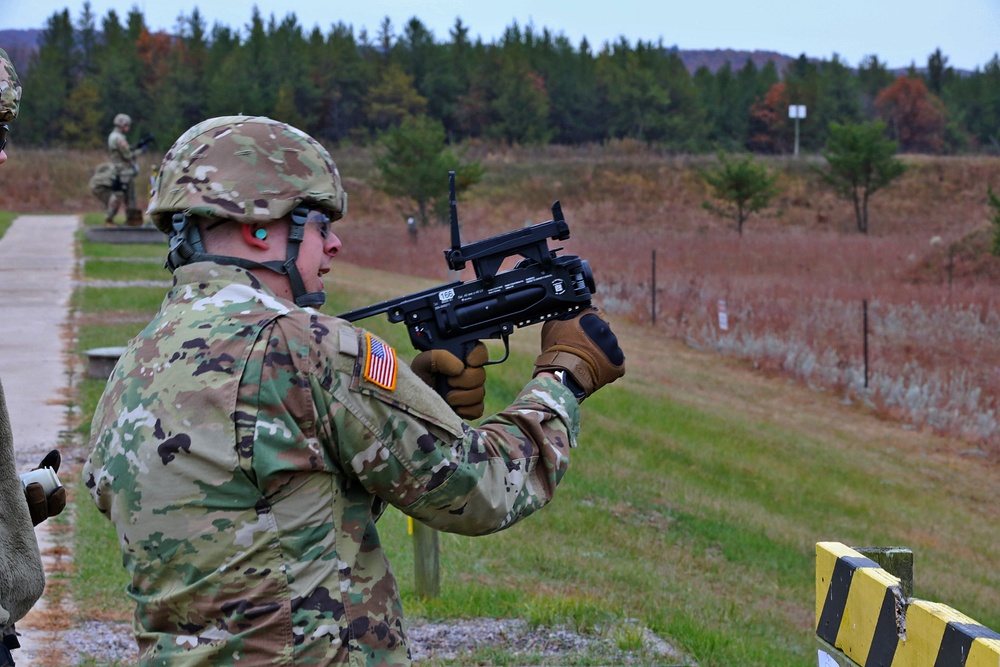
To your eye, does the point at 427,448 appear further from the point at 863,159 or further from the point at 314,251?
the point at 863,159

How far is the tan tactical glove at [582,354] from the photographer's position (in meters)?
2.93

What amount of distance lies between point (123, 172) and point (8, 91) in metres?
23.0

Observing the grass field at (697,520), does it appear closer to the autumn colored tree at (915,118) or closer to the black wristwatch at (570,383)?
the black wristwatch at (570,383)

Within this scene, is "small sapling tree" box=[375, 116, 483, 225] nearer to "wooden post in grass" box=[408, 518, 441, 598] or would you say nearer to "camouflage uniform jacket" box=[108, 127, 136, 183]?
"camouflage uniform jacket" box=[108, 127, 136, 183]

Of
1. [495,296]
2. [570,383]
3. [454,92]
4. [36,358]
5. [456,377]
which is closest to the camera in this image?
[570,383]

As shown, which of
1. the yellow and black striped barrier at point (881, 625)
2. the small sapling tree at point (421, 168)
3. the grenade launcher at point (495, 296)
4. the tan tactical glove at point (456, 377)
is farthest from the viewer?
the small sapling tree at point (421, 168)

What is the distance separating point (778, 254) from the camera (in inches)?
1454

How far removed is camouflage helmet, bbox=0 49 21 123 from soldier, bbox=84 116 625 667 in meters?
0.52

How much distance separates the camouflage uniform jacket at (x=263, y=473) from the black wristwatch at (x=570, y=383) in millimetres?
540

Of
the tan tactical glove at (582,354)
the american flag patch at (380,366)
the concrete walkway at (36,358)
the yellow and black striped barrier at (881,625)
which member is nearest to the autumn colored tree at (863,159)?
the concrete walkway at (36,358)

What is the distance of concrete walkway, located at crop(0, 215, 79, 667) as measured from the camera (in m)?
5.93

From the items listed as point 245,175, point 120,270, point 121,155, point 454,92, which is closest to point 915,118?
point 454,92

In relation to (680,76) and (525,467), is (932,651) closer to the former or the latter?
(525,467)

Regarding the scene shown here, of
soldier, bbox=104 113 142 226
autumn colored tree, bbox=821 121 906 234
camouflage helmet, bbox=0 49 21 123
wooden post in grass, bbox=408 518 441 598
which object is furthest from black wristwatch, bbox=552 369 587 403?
autumn colored tree, bbox=821 121 906 234
